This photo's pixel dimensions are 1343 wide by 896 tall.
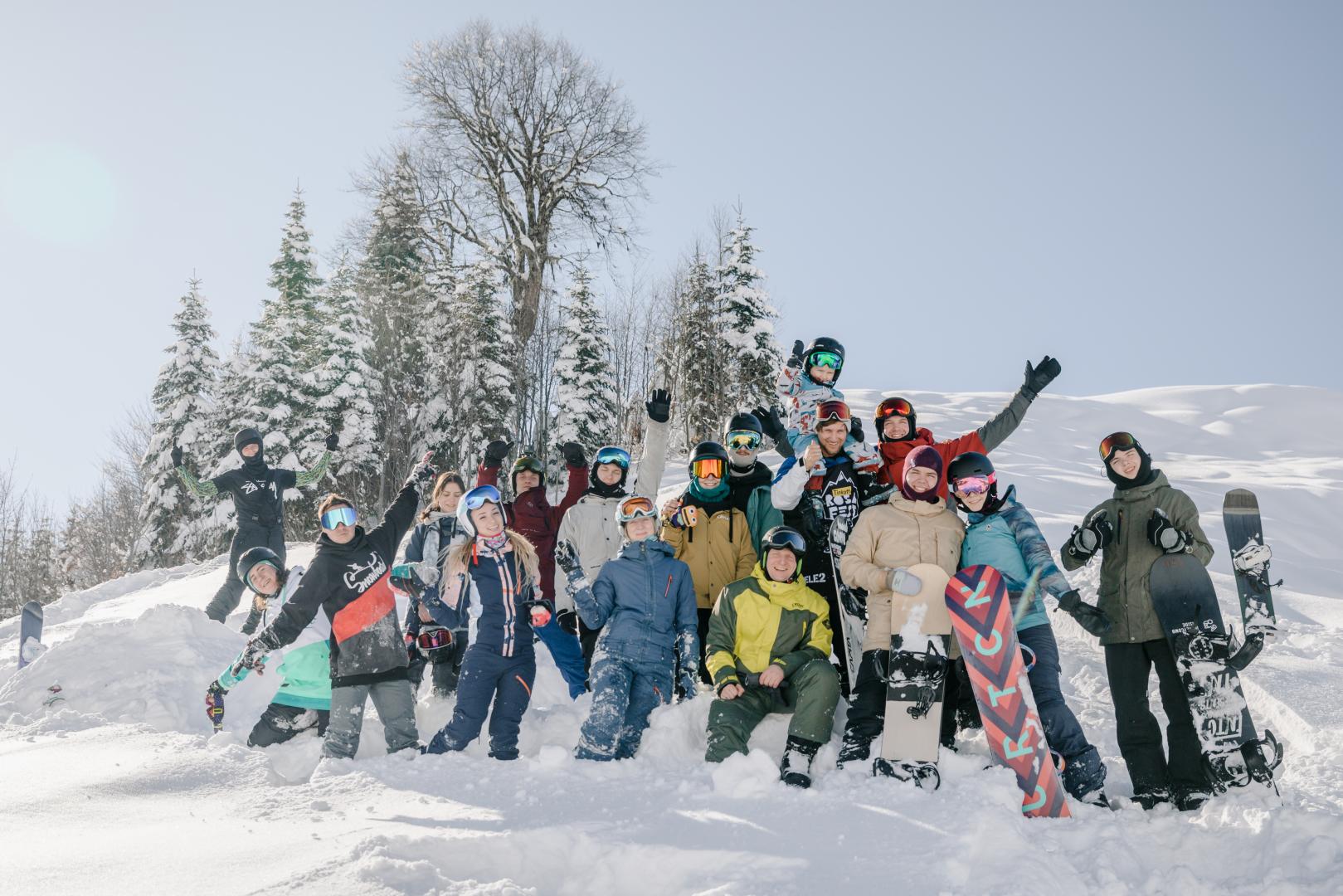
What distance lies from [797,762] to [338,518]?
3248 mm

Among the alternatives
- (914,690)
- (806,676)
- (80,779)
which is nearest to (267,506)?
(80,779)

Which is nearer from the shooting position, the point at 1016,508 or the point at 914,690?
the point at 914,690

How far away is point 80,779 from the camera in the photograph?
4.54 metres

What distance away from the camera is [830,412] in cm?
566

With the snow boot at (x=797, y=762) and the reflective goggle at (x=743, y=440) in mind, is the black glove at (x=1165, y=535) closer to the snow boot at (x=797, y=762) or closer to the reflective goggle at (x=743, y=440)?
the snow boot at (x=797, y=762)

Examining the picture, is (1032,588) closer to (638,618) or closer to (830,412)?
(830,412)

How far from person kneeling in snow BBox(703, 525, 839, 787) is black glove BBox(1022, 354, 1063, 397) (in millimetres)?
2189

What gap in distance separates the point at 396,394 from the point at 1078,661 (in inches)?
857

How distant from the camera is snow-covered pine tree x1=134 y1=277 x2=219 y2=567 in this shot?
26.4 meters

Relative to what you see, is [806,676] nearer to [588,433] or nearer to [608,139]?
[588,433]

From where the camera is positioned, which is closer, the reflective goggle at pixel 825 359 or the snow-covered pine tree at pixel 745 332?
the reflective goggle at pixel 825 359

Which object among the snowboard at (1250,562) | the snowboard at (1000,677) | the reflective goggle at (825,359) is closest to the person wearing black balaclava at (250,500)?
the reflective goggle at (825,359)

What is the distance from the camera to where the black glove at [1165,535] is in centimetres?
448

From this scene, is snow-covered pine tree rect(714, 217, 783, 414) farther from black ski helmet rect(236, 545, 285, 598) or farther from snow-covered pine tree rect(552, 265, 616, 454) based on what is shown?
black ski helmet rect(236, 545, 285, 598)
